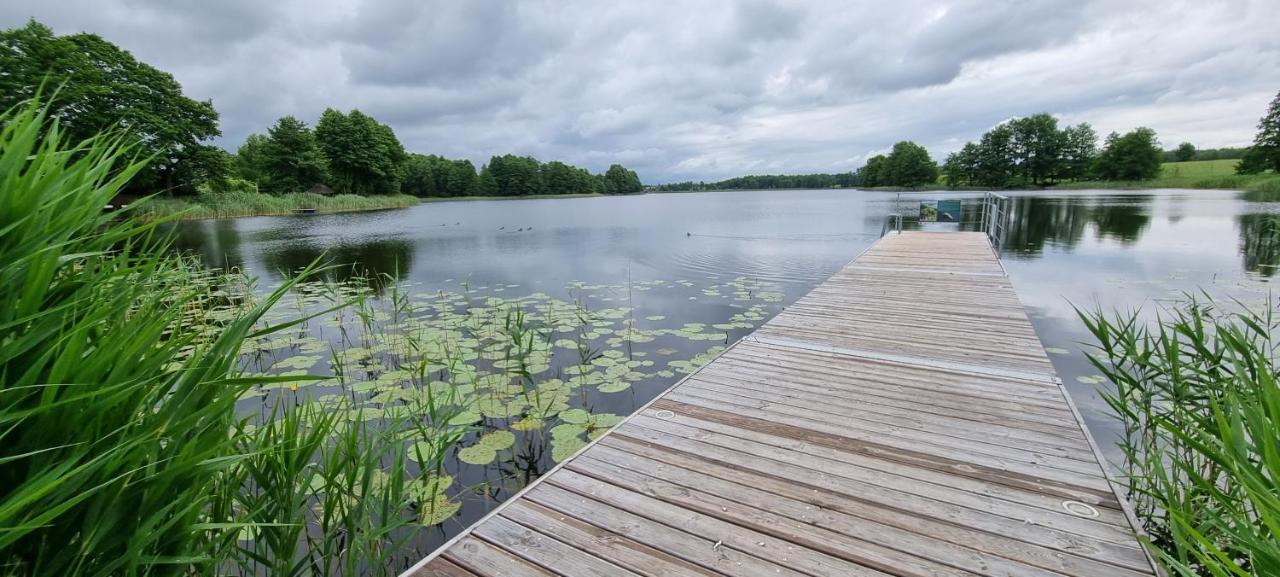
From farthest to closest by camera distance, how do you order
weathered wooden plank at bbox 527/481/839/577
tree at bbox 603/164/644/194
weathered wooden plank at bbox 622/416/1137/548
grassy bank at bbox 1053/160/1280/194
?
tree at bbox 603/164/644/194, grassy bank at bbox 1053/160/1280/194, weathered wooden plank at bbox 622/416/1137/548, weathered wooden plank at bbox 527/481/839/577

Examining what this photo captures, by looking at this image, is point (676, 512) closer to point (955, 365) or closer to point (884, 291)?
point (955, 365)

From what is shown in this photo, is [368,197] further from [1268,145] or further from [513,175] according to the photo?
[1268,145]

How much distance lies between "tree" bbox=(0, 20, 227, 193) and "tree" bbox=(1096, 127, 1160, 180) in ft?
278

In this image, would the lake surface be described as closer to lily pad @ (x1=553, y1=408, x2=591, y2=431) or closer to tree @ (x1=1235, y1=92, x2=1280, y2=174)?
lily pad @ (x1=553, y1=408, x2=591, y2=431)

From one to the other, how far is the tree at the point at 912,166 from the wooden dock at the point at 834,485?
80850 mm

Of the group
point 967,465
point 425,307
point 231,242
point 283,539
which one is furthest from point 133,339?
point 231,242

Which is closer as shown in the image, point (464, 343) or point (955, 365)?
point (955, 365)

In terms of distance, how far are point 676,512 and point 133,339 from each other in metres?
1.95

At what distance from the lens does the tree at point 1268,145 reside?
4209 centimetres

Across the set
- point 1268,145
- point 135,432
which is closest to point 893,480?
point 135,432

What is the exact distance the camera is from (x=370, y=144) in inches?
1868

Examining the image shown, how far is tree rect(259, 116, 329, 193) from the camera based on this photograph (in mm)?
41781

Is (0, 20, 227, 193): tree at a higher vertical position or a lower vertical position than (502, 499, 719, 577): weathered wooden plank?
higher

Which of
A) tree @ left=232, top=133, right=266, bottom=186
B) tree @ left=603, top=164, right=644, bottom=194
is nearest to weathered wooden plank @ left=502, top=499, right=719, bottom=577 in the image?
tree @ left=232, top=133, right=266, bottom=186
